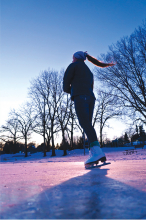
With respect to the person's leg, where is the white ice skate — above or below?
below

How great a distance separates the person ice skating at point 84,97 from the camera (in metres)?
2.34

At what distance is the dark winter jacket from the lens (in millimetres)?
2551

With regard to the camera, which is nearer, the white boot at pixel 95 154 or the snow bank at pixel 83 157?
the white boot at pixel 95 154

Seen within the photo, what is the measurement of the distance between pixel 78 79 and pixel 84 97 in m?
0.29

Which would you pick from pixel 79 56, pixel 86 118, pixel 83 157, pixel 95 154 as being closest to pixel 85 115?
pixel 86 118

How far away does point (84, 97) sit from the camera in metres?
2.52

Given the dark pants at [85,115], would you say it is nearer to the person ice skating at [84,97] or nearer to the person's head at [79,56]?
the person ice skating at [84,97]

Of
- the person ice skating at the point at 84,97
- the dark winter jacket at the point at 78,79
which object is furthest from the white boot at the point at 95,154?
the dark winter jacket at the point at 78,79

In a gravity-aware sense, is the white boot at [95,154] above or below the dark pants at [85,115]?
below

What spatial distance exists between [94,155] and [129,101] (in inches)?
530

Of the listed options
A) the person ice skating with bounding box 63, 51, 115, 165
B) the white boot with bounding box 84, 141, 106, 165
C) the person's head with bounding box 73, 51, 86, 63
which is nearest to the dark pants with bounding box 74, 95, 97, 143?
the person ice skating with bounding box 63, 51, 115, 165

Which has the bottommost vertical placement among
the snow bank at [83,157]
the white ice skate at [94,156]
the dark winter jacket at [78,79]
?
the snow bank at [83,157]

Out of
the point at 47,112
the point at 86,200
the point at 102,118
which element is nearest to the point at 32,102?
the point at 47,112

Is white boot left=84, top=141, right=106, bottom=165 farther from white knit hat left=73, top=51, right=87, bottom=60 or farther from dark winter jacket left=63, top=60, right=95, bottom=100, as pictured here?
white knit hat left=73, top=51, right=87, bottom=60
